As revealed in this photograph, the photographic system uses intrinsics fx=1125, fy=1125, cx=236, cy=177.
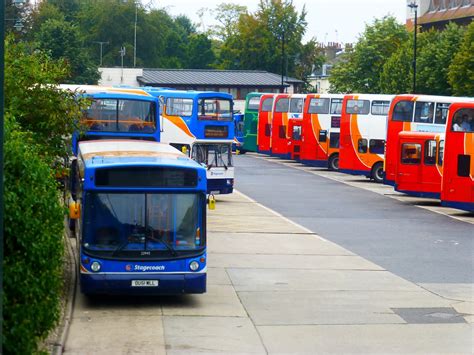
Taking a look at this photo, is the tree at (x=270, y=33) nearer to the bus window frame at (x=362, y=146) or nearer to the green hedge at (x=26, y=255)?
the bus window frame at (x=362, y=146)

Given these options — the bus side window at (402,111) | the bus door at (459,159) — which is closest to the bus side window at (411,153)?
the bus door at (459,159)

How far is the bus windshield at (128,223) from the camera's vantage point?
17062mm

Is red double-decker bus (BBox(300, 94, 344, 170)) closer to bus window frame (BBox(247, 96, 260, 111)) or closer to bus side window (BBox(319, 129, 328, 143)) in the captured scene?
bus side window (BBox(319, 129, 328, 143))

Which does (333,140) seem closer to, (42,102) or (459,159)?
(459,159)

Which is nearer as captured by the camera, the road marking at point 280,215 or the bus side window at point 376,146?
the road marking at point 280,215

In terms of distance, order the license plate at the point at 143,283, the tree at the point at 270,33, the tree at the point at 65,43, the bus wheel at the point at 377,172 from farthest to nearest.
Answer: the tree at the point at 270,33, the tree at the point at 65,43, the bus wheel at the point at 377,172, the license plate at the point at 143,283

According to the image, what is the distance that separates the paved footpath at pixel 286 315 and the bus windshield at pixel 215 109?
17.0 metres

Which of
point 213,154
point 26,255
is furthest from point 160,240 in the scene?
point 213,154

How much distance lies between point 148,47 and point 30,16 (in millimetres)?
37547

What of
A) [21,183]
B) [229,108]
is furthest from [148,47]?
[21,183]

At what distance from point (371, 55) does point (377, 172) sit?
45.7m

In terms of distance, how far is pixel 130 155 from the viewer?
59.8ft

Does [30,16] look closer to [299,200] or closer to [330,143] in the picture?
[330,143]

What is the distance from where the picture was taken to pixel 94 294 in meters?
18.0
